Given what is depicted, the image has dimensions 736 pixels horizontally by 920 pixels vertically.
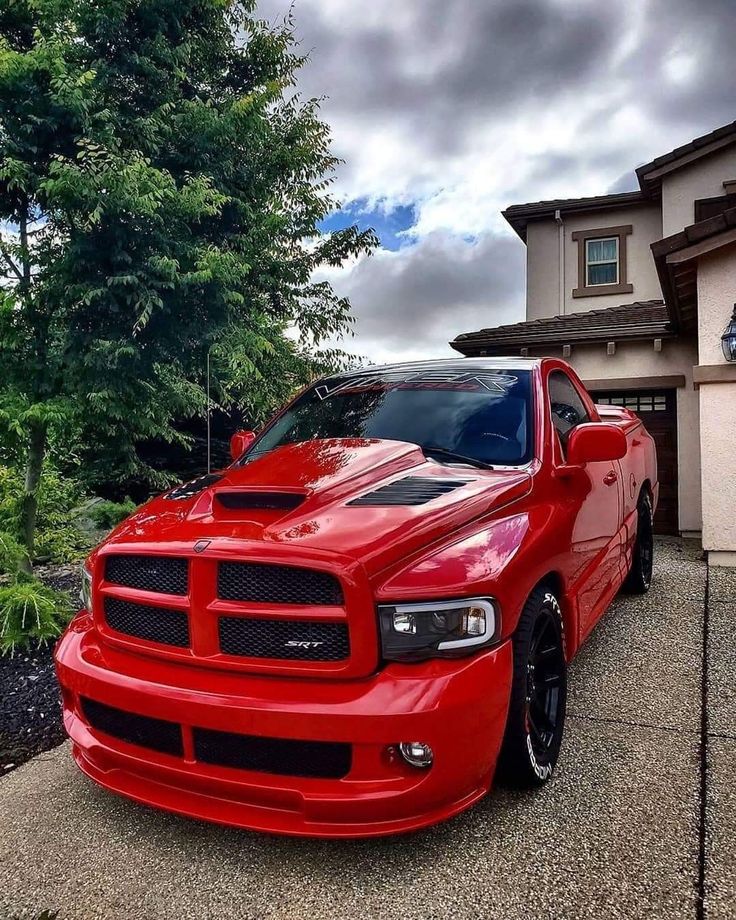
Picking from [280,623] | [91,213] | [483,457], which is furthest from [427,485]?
[91,213]

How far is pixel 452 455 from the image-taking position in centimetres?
316

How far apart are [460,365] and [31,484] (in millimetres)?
4119

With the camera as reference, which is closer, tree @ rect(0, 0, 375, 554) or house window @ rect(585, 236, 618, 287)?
tree @ rect(0, 0, 375, 554)

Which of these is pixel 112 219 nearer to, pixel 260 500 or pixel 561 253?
pixel 260 500

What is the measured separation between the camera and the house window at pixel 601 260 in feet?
42.6

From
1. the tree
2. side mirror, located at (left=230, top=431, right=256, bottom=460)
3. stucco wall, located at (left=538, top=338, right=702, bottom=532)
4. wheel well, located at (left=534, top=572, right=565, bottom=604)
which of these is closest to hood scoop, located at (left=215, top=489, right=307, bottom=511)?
wheel well, located at (left=534, top=572, right=565, bottom=604)

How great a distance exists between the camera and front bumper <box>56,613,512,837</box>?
205 centimetres

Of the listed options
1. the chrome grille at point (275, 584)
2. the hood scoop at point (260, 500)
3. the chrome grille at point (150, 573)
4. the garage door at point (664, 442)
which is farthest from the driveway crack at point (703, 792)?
the garage door at point (664, 442)

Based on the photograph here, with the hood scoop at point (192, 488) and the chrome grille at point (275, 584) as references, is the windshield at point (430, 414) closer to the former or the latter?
the hood scoop at point (192, 488)

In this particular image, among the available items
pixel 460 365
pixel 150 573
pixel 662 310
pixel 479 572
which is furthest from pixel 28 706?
pixel 662 310

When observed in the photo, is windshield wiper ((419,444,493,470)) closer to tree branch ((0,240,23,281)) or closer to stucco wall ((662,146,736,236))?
tree branch ((0,240,23,281))

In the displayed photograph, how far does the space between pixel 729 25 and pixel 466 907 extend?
38.1ft

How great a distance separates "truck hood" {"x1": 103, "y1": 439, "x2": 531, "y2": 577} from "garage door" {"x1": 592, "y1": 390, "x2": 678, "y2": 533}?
7818 millimetres

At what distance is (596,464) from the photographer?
3.89 m
